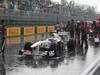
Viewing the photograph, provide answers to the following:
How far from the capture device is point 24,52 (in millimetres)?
16141

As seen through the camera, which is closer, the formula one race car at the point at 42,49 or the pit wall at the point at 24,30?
the formula one race car at the point at 42,49

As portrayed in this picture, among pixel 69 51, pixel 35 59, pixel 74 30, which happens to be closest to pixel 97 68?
pixel 35 59

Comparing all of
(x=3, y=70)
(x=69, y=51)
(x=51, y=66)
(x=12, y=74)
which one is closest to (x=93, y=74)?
(x=12, y=74)

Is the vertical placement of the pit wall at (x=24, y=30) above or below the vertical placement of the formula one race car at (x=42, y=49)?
below

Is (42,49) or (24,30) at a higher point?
(42,49)

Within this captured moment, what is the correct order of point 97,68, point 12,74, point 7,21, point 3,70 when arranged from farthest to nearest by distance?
point 7,21 → point 3,70 → point 12,74 → point 97,68

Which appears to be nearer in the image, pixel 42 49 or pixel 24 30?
pixel 42 49

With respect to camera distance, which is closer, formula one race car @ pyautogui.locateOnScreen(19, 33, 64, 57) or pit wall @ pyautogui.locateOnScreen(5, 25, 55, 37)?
formula one race car @ pyautogui.locateOnScreen(19, 33, 64, 57)

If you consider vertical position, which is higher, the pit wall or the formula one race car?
the formula one race car

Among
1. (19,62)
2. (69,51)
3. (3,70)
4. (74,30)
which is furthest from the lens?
(74,30)

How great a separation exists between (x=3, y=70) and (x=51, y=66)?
8.01 ft

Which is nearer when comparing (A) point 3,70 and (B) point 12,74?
(B) point 12,74

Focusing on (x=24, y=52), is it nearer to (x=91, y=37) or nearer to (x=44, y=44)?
(x=44, y=44)

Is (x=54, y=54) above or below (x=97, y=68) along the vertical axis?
below
